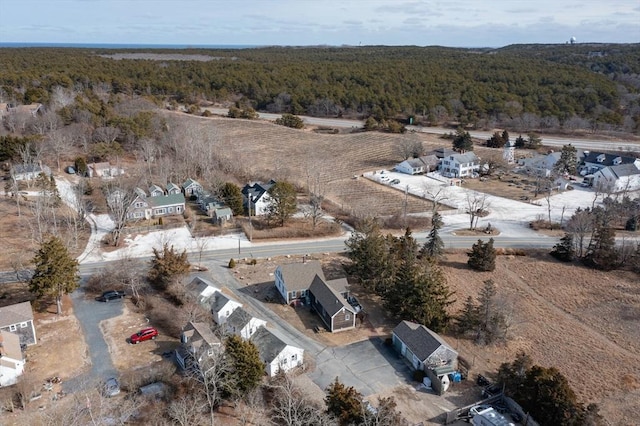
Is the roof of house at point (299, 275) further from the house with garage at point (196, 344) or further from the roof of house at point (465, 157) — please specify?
the roof of house at point (465, 157)

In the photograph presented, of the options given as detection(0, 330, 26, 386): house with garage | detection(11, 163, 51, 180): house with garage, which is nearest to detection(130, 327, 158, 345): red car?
detection(0, 330, 26, 386): house with garage

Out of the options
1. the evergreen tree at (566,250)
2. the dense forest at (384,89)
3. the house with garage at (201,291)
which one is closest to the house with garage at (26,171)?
the dense forest at (384,89)

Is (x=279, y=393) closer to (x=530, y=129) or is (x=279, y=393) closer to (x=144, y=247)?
(x=144, y=247)

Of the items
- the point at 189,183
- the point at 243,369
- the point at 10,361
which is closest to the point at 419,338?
the point at 243,369

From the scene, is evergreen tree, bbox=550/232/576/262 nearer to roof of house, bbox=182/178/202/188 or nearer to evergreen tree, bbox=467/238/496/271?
evergreen tree, bbox=467/238/496/271

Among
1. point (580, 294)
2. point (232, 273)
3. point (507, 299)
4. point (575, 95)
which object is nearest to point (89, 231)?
point (232, 273)

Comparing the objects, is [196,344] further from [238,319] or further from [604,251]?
[604,251]

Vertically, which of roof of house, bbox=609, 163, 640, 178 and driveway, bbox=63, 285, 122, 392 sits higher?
roof of house, bbox=609, 163, 640, 178
